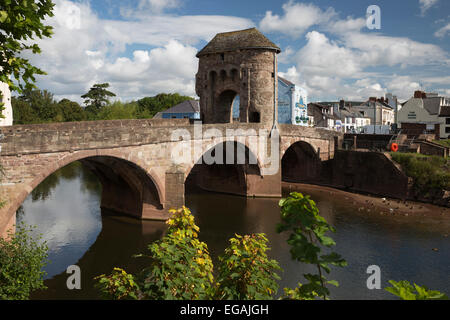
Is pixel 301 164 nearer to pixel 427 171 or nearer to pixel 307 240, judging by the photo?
pixel 427 171

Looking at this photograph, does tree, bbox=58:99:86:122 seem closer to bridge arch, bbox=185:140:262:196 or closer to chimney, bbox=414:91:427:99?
bridge arch, bbox=185:140:262:196

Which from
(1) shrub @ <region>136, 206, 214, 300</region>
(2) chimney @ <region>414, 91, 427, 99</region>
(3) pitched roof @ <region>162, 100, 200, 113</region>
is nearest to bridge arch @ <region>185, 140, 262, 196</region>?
(3) pitched roof @ <region>162, 100, 200, 113</region>

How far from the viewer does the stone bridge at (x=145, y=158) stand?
15.4m

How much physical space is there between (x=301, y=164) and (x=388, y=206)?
12409 mm

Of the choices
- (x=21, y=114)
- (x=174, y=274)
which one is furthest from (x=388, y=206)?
(x=21, y=114)

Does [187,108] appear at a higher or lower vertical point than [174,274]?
higher

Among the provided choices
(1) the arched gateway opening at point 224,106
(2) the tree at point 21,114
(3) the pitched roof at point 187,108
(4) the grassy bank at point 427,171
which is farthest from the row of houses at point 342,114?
(2) the tree at point 21,114

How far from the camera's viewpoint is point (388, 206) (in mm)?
29906

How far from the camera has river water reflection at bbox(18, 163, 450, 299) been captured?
1606cm

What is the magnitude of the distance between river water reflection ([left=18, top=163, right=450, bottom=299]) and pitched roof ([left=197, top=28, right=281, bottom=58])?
40.3 ft

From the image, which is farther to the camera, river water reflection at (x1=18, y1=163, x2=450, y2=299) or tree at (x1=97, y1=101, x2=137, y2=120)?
tree at (x1=97, y1=101, x2=137, y2=120)

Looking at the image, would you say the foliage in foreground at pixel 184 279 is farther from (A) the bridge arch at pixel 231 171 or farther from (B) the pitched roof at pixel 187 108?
(B) the pitched roof at pixel 187 108

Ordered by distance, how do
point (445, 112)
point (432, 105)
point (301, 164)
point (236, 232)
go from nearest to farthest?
point (236, 232) → point (301, 164) → point (445, 112) → point (432, 105)
